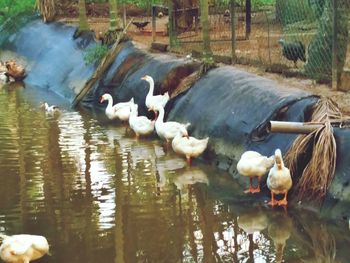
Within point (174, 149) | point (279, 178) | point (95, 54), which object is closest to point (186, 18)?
point (95, 54)

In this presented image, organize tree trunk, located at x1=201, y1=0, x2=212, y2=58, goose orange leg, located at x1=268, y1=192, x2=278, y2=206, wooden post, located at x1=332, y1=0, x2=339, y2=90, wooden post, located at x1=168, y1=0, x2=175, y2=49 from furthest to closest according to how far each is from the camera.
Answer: wooden post, located at x1=168, y1=0, x2=175, y2=49, tree trunk, located at x1=201, y1=0, x2=212, y2=58, wooden post, located at x1=332, y1=0, x2=339, y2=90, goose orange leg, located at x1=268, y1=192, x2=278, y2=206

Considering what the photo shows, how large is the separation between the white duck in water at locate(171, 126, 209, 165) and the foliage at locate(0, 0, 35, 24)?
14863 mm

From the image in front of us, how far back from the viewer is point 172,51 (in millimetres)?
16672

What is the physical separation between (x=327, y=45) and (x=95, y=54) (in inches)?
282

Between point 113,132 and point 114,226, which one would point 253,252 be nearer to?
point 114,226

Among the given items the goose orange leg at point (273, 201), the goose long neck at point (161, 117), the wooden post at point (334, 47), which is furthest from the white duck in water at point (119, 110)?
the goose orange leg at point (273, 201)

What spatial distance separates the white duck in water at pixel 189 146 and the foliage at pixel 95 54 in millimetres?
6949

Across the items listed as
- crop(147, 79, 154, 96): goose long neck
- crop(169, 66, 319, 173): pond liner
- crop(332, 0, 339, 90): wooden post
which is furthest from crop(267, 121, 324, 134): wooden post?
crop(147, 79, 154, 96): goose long neck

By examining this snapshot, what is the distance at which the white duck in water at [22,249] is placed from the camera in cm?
698

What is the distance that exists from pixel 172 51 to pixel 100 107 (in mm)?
1934

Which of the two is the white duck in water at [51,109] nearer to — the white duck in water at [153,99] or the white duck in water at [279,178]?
the white duck in water at [153,99]

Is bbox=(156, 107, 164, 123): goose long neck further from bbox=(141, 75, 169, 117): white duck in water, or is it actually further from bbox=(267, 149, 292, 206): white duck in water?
bbox=(267, 149, 292, 206): white duck in water

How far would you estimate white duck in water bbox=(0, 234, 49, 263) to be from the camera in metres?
6.98

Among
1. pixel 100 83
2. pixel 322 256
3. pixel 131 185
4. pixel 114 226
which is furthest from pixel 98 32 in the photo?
pixel 322 256
